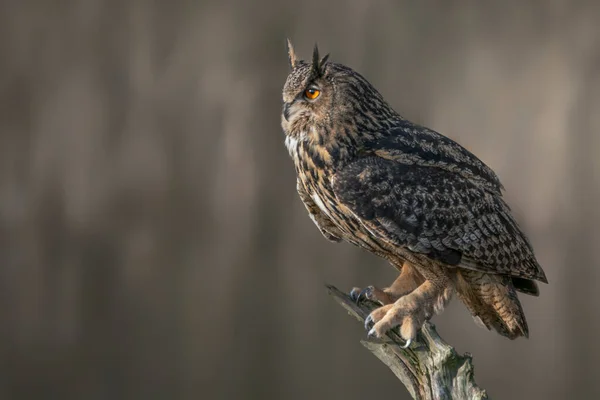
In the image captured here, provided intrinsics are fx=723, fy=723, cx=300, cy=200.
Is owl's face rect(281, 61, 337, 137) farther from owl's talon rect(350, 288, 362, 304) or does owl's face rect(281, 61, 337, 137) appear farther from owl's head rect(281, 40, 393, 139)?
owl's talon rect(350, 288, 362, 304)

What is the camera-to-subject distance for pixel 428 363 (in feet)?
5.33

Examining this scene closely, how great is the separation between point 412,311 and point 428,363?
4.7 inches

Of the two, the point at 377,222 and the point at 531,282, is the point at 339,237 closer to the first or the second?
the point at 377,222

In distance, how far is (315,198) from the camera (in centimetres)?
167

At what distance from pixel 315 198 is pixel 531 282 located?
0.59 metres

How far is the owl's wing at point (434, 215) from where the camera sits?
5.16 feet

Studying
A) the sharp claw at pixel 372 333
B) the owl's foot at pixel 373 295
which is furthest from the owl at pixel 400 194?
the owl's foot at pixel 373 295

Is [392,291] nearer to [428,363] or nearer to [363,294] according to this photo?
[363,294]

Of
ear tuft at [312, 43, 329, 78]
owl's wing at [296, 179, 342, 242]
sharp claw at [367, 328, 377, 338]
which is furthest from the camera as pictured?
owl's wing at [296, 179, 342, 242]

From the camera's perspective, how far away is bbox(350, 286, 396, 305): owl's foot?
1846 millimetres

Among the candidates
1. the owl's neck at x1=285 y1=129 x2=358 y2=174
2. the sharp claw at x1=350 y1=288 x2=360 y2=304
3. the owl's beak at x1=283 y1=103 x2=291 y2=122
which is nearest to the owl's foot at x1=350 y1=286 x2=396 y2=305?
the sharp claw at x1=350 y1=288 x2=360 y2=304

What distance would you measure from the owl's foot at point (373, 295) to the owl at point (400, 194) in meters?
0.13

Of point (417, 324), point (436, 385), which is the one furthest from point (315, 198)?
point (436, 385)

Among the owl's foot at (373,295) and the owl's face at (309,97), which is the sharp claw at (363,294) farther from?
the owl's face at (309,97)
